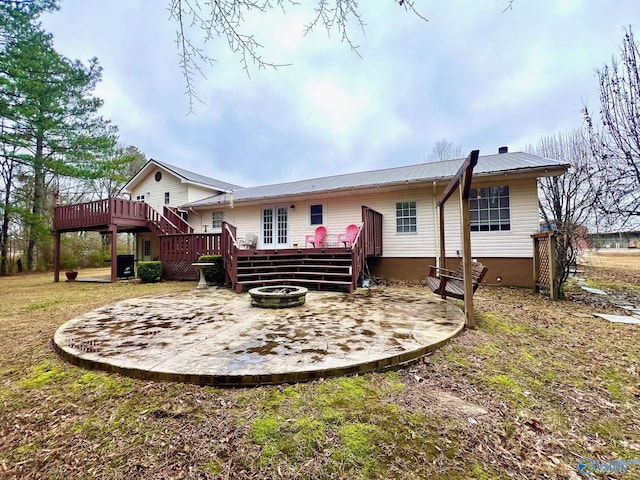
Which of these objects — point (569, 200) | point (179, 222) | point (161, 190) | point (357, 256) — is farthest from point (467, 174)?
point (161, 190)

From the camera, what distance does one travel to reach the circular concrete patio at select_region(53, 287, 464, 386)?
2.52m

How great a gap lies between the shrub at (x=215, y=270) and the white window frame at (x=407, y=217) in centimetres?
579

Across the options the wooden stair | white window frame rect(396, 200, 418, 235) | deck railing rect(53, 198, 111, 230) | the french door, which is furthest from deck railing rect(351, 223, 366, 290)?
deck railing rect(53, 198, 111, 230)

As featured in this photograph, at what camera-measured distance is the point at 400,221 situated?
947 cm

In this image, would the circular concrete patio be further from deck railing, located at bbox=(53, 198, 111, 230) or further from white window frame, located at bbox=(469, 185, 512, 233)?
deck railing, located at bbox=(53, 198, 111, 230)

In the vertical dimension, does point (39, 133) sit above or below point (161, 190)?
above

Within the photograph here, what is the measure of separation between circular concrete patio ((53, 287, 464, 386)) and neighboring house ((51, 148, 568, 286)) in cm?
255

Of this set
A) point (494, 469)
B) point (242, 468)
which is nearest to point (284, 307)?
point (242, 468)

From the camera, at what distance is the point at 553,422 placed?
202 cm

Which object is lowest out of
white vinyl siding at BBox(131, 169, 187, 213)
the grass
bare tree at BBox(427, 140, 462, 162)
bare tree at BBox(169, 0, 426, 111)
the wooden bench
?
the grass

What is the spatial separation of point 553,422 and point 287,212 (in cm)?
1021

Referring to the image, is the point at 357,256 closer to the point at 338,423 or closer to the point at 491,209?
the point at 491,209

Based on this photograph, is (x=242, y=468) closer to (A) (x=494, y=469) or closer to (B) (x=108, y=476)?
(B) (x=108, y=476)

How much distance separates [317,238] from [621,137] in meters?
9.09
